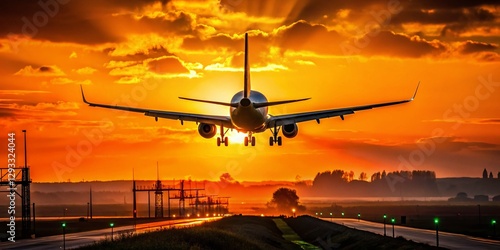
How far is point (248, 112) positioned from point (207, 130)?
14.2 metres

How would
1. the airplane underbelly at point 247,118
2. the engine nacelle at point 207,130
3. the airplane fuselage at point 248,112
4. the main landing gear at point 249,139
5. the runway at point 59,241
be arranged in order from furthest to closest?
the runway at point 59,241 → the engine nacelle at point 207,130 → the main landing gear at point 249,139 → the airplane underbelly at point 247,118 → the airplane fuselage at point 248,112

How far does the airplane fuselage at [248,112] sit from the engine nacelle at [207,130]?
8.75 metres

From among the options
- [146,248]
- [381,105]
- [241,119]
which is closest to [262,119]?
[241,119]

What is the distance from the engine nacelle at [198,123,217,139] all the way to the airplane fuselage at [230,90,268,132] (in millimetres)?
8748

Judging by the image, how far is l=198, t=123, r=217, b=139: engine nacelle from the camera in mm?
80662

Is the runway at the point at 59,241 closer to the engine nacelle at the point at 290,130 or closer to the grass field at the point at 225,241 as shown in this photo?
the grass field at the point at 225,241

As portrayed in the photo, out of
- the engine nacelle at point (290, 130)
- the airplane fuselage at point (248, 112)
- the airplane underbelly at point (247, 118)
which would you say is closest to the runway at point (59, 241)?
the airplane underbelly at point (247, 118)

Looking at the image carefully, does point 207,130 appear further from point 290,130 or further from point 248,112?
point 248,112

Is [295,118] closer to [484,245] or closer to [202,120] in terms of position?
[202,120]

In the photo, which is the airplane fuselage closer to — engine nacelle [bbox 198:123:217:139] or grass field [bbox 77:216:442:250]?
engine nacelle [bbox 198:123:217:139]

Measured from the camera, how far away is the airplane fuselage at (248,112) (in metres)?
66.9

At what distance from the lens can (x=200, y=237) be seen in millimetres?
67625

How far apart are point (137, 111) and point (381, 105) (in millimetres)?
26822

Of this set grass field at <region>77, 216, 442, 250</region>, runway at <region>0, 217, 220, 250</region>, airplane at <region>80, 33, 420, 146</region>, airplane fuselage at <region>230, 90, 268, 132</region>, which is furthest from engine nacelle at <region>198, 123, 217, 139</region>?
runway at <region>0, 217, 220, 250</region>
